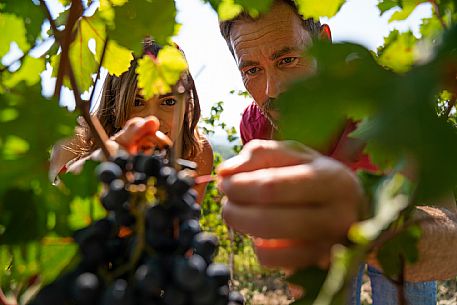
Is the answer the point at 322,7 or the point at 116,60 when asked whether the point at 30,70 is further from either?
the point at 322,7

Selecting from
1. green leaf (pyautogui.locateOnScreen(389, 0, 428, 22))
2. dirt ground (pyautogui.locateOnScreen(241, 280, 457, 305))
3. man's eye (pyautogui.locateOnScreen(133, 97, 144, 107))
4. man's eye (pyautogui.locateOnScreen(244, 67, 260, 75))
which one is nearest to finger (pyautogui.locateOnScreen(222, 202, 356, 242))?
green leaf (pyautogui.locateOnScreen(389, 0, 428, 22))

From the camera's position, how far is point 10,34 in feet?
4.14

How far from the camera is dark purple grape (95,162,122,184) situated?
0.70 metres

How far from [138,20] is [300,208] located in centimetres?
66

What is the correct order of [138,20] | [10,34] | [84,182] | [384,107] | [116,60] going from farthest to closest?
[116,60] < [10,34] < [138,20] < [84,182] < [384,107]

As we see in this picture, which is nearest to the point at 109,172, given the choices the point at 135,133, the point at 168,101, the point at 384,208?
the point at 135,133

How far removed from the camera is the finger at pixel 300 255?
59cm

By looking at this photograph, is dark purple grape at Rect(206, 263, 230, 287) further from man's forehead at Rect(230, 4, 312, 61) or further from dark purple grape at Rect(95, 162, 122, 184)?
man's forehead at Rect(230, 4, 312, 61)

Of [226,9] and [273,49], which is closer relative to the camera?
[226,9]

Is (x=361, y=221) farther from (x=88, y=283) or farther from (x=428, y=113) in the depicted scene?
(x=88, y=283)

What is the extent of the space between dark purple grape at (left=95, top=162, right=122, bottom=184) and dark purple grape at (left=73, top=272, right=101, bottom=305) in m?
0.13

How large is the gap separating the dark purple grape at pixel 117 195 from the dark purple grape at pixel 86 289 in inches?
3.8

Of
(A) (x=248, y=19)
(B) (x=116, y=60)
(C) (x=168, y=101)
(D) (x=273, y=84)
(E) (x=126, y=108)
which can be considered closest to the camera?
(B) (x=116, y=60)

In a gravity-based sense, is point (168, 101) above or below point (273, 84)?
below
